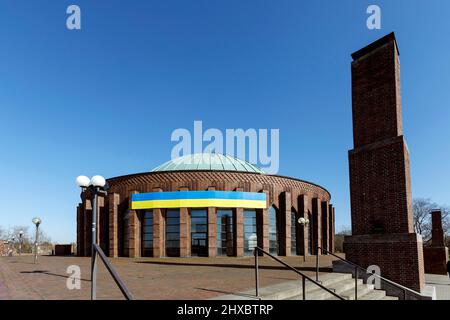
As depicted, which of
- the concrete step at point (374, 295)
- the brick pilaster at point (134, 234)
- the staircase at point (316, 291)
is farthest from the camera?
the brick pilaster at point (134, 234)

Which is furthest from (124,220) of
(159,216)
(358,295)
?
(358,295)

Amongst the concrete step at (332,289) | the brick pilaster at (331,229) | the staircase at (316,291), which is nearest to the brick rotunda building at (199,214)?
the brick pilaster at (331,229)

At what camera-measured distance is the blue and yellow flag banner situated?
31609mm

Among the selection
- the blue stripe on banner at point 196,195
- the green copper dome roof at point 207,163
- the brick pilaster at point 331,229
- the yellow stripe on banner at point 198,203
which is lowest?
the brick pilaster at point 331,229

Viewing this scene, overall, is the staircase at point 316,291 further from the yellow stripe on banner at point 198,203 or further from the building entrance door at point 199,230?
the building entrance door at point 199,230

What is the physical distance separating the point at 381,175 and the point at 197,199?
747 inches

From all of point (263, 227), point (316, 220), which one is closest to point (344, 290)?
point (263, 227)

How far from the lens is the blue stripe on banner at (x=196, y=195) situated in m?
31.7

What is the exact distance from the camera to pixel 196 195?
31.7 m

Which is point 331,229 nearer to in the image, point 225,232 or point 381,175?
point 225,232

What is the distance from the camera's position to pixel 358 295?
11789 mm

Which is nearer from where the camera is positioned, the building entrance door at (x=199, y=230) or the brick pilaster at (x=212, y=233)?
the brick pilaster at (x=212, y=233)
